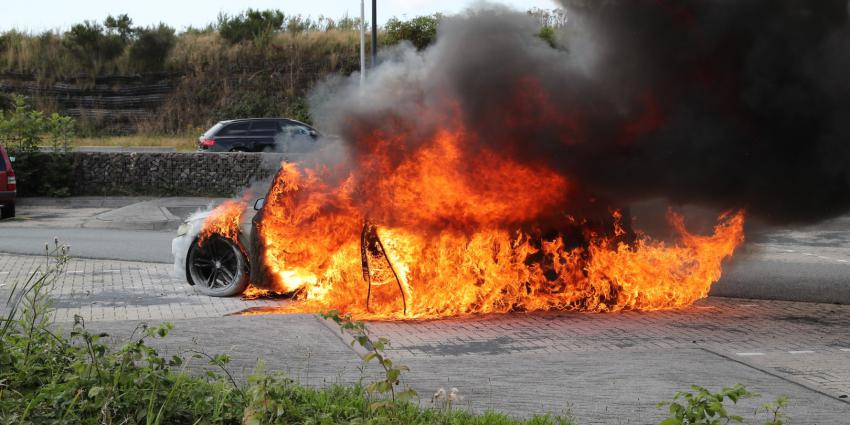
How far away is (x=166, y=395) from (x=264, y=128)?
88.0 ft

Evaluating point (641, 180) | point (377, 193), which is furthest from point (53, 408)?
point (641, 180)

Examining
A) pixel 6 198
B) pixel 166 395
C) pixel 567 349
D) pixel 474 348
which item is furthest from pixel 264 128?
pixel 166 395

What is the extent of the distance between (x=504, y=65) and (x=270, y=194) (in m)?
2.60

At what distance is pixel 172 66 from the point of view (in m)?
49.0

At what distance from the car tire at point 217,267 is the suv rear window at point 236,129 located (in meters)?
21.1

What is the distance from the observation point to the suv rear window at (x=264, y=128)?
103 ft

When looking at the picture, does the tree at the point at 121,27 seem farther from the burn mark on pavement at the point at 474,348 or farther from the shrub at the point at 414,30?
the burn mark on pavement at the point at 474,348

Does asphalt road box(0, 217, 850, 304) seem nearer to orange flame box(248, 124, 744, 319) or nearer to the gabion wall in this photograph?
orange flame box(248, 124, 744, 319)

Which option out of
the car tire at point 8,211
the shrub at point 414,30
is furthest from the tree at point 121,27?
the car tire at point 8,211

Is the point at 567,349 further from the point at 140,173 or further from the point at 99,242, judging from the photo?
the point at 140,173

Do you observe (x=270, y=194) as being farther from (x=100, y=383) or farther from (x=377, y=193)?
(x=100, y=383)

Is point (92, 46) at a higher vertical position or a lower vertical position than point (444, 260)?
higher

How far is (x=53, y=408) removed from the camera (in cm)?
500

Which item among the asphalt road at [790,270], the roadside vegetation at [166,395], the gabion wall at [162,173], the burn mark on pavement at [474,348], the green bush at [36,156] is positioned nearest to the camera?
the roadside vegetation at [166,395]
